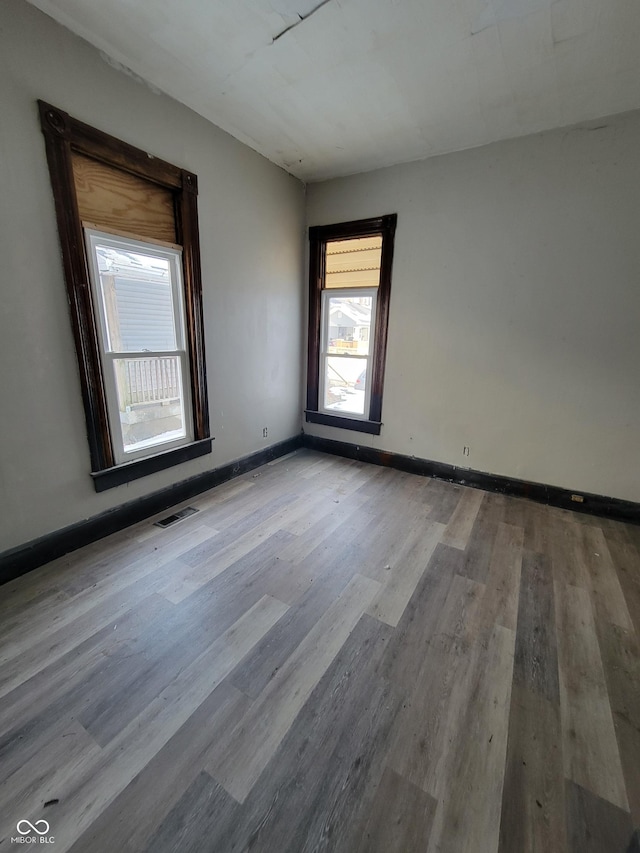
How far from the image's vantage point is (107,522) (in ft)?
7.96

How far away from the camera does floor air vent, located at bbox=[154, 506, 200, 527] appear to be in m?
2.62

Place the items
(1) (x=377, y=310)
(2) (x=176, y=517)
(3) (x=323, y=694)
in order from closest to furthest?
(3) (x=323, y=694), (2) (x=176, y=517), (1) (x=377, y=310)

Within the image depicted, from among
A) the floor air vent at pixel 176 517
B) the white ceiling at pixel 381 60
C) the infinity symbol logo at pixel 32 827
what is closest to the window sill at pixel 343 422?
the floor air vent at pixel 176 517

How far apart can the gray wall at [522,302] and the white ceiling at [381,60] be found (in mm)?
326

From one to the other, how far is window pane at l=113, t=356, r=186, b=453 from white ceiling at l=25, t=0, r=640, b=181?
1831mm

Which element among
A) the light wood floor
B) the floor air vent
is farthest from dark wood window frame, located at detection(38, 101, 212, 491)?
the light wood floor

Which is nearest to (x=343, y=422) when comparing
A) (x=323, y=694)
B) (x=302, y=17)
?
(x=323, y=694)

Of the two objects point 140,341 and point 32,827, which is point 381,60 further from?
point 32,827

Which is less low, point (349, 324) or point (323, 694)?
point (349, 324)

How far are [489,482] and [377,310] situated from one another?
2.06 metres

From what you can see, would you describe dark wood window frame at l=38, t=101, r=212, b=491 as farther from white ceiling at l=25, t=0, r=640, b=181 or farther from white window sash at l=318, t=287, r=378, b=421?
white window sash at l=318, t=287, r=378, b=421

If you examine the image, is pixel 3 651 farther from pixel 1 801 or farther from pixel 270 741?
pixel 270 741

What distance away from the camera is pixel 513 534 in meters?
2.61

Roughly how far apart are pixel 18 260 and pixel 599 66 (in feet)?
11.5
